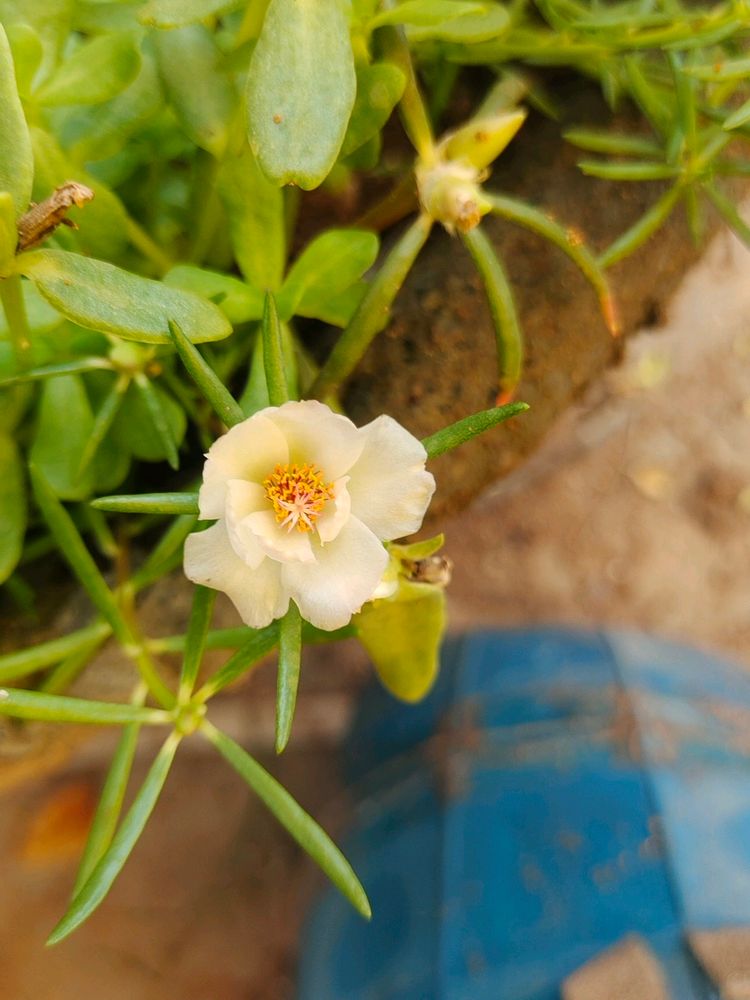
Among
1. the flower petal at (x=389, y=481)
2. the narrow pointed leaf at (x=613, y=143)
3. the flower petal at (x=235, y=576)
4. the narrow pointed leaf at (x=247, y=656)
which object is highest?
the narrow pointed leaf at (x=613, y=143)

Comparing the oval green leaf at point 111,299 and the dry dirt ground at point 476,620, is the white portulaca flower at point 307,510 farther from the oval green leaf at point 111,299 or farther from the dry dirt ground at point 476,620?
the dry dirt ground at point 476,620

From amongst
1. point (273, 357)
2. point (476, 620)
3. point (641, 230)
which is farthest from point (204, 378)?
point (476, 620)

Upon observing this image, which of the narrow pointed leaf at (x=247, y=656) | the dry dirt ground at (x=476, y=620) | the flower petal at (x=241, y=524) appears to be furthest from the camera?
the dry dirt ground at (x=476, y=620)

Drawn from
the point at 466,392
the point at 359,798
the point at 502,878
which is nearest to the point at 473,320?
the point at 466,392

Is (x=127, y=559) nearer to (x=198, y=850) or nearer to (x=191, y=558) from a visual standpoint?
(x=191, y=558)

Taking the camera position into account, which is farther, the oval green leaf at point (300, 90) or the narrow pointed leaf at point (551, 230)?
the narrow pointed leaf at point (551, 230)

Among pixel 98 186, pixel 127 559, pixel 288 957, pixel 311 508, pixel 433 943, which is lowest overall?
pixel 288 957

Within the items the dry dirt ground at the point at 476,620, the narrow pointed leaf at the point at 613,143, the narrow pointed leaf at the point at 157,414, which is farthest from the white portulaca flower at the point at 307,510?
the dry dirt ground at the point at 476,620

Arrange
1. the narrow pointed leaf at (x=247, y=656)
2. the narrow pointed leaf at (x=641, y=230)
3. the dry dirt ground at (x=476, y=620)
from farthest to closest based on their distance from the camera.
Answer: the dry dirt ground at (x=476, y=620)
the narrow pointed leaf at (x=641, y=230)
the narrow pointed leaf at (x=247, y=656)
